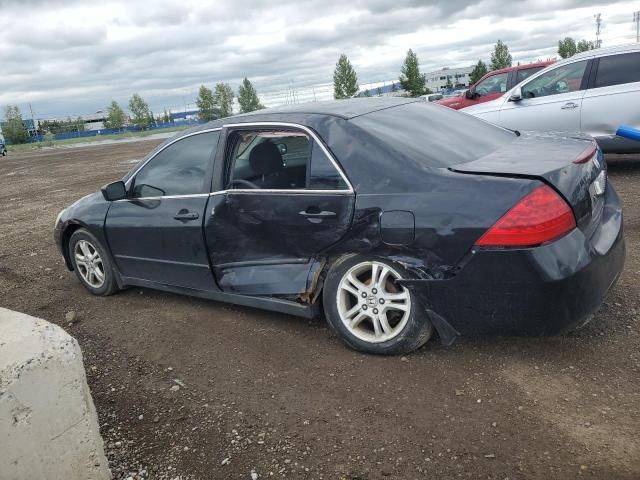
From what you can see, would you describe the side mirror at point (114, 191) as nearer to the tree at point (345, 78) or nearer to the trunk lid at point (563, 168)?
the trunk lid at point (563, 168)

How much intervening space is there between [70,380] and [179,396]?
1206mm

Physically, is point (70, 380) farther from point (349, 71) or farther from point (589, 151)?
point (349, 71)

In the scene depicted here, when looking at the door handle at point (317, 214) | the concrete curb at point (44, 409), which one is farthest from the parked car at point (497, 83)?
the concrete curb at point (44, 409)

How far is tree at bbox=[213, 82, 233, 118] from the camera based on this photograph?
91.7 meters

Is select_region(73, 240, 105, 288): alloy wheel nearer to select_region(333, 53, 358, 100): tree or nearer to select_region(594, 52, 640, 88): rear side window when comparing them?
select_region(594, 52, 640, 88): rear side window

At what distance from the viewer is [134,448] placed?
2.84 meters

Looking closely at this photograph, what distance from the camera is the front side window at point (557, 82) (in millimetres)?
8070

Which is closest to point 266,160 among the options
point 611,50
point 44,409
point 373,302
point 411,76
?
point 373,302

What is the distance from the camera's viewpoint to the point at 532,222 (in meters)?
2.80

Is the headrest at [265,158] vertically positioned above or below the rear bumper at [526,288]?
above

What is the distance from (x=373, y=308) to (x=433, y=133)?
1.23m

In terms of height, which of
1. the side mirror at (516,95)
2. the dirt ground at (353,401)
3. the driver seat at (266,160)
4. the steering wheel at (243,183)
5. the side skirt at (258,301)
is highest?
the side mirror at (516,95)

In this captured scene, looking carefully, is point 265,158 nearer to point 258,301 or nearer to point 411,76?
point 258,301

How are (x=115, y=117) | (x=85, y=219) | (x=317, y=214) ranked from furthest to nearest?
1. (x=115, y=117)
2. (x=85, y=219)
3. (x=317, y=214)
